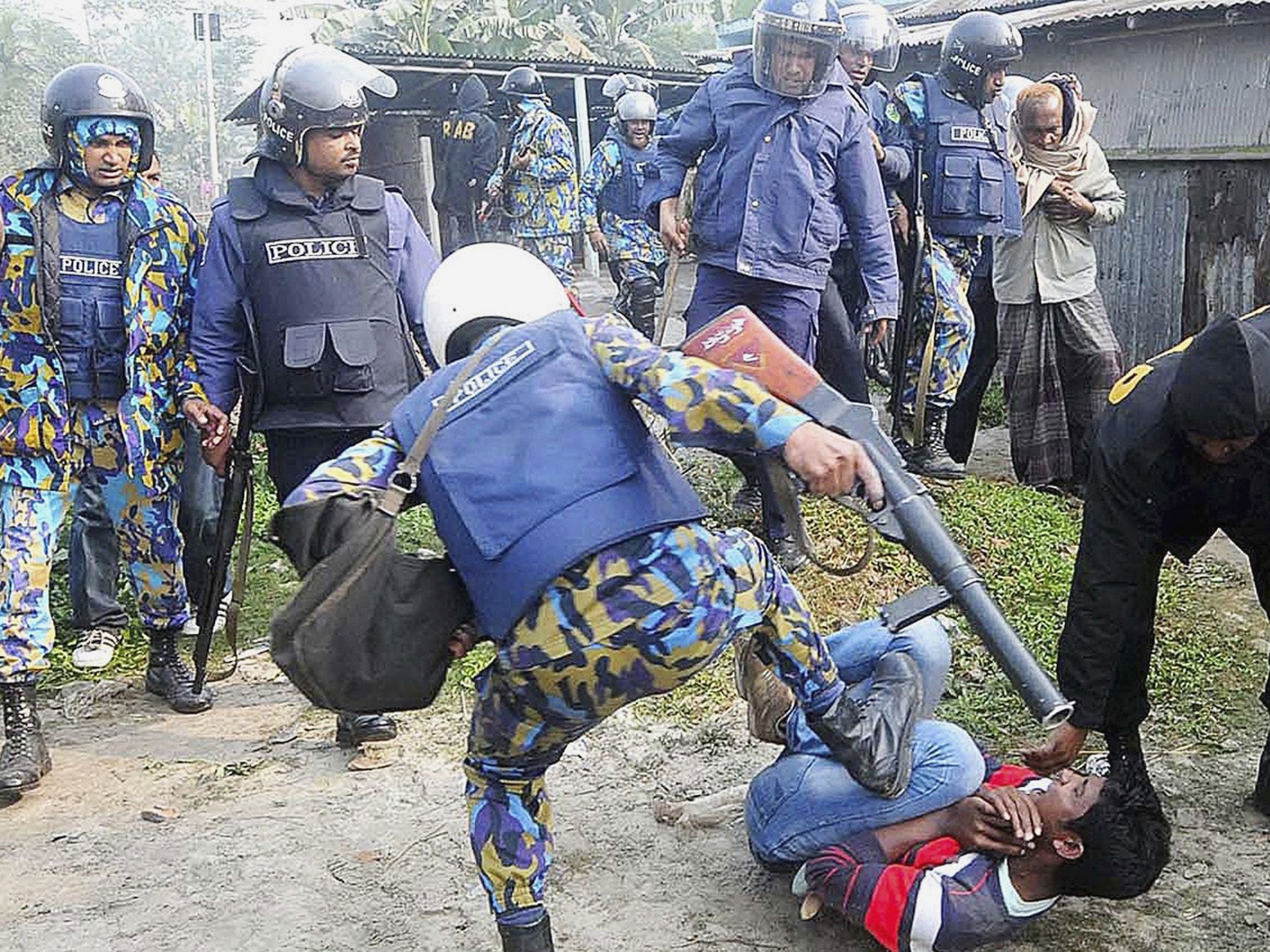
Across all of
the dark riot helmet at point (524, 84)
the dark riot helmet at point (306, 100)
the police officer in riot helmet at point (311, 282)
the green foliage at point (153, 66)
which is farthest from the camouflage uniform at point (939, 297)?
the green foliage at point (153, 66)

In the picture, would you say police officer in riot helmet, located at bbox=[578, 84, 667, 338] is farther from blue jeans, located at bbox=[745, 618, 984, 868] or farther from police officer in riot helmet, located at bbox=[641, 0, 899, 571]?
blue jeans, located at bbox=[745, 618, 984, 868]

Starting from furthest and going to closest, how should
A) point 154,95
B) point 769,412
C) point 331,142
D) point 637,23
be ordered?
point 154,95 < point 637,23 < point 331,142 < point 769,412

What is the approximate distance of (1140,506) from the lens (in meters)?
3.19

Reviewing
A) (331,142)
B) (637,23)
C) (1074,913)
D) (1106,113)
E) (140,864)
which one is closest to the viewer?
(1074,913)

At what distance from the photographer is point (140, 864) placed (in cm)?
387

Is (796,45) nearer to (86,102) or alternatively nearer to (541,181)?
(86,102)

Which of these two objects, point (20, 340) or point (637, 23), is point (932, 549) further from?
point (637, 23)

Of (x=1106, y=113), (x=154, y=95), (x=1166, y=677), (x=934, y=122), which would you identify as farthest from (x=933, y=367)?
(x=154, y=95)

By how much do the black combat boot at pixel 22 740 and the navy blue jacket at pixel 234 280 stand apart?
1109 millimetres

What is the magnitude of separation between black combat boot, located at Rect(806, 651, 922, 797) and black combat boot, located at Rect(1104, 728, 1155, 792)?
1.85 feet

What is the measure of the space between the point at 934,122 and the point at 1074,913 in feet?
14.3

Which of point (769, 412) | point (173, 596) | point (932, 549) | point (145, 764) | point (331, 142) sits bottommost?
point (145, 764)

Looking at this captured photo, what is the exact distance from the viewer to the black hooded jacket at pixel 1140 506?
3119 millimetres

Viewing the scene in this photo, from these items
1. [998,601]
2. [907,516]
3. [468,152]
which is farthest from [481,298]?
[468,152]
